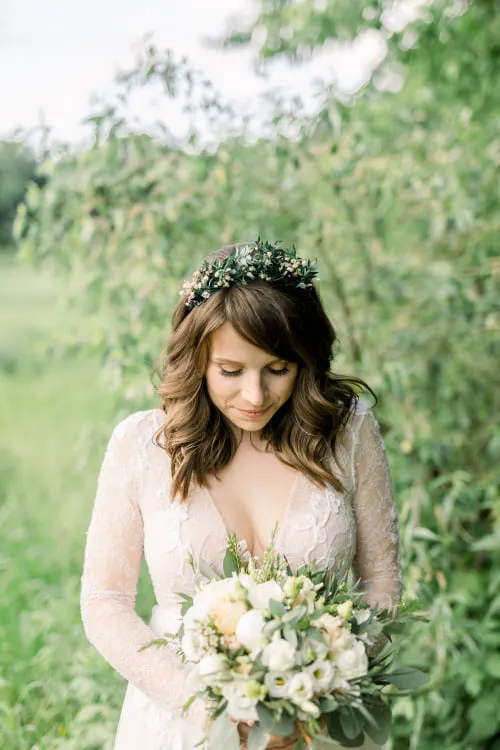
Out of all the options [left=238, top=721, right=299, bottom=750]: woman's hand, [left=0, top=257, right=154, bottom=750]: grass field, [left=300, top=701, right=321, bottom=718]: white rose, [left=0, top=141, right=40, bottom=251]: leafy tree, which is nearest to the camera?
[left=300, top=701, right=321, bottom=718]: white rose

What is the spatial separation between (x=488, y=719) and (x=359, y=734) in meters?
1.95

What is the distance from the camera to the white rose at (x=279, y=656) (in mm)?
1539

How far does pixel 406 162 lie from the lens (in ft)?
11.9

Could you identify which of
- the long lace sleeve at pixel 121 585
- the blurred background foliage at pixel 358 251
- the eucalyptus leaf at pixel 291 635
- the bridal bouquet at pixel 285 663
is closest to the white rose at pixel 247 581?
the bridal bouquet at pixel 285 663

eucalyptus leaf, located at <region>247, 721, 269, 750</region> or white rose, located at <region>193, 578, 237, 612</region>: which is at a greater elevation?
white rose, located at <region>193, 578, 237, 612</region>

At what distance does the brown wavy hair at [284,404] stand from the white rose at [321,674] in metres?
0.70

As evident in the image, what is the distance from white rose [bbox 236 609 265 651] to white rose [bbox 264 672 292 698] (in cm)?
6

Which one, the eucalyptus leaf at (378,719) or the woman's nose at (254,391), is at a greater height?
the woman's nose at (254,391)

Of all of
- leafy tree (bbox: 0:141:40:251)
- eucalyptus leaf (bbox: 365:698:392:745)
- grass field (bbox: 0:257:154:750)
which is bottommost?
grass field (bbox: 0:257:154:750)

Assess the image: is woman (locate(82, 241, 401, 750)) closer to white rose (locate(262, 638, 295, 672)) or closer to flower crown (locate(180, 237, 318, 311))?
flower crown (locate(180, 237, 318, 311))

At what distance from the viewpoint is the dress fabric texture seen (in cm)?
213

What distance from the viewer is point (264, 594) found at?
1668mm

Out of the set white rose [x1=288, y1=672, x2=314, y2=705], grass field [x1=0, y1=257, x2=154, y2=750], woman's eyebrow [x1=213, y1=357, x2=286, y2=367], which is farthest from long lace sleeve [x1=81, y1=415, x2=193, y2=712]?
grass field [x1=0, y1=257, x2=154, y2=750]

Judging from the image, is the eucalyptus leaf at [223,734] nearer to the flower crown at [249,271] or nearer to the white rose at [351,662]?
the white rose at [351,662]
